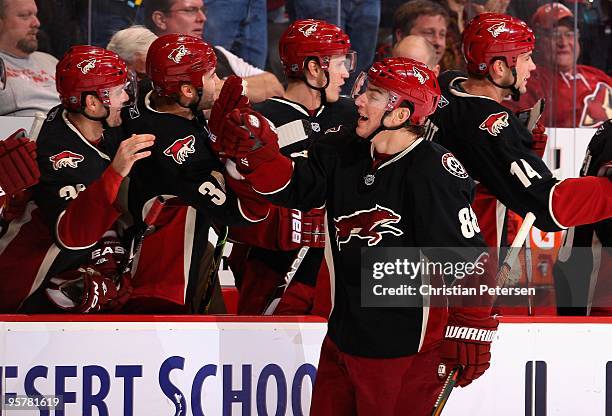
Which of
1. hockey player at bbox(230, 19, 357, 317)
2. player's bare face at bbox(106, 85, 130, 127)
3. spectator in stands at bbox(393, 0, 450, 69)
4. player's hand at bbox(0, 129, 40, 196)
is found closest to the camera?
player's hand at bbox(0, 129, 40, 196)

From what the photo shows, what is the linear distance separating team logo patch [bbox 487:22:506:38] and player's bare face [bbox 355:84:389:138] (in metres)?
0.82

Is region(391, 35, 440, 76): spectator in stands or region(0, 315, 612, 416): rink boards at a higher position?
region(391, 35, 440, 76): spectator in stands

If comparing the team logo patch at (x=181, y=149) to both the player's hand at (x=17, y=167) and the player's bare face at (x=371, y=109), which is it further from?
the player's bare face at (x=371, y=109)

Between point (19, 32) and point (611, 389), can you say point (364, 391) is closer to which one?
point (611, 389)

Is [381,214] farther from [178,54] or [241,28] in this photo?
[241,28]

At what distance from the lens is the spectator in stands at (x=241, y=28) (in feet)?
15.9

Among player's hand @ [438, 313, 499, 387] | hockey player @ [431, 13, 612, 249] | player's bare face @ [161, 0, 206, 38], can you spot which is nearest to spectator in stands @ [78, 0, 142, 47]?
player's bare face @ [161, 0, 206, 38]

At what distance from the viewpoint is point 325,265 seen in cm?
301

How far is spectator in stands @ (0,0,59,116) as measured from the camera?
4.50 m

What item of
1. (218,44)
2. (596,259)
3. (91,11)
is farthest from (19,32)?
(596,259)

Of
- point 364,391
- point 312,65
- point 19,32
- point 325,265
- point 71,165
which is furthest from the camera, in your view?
point 19,32

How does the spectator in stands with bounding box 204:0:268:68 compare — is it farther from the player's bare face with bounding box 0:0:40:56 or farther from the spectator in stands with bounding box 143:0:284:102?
the player's bare face with bounding box 0:0:40:56

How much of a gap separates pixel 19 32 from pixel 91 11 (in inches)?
11.8

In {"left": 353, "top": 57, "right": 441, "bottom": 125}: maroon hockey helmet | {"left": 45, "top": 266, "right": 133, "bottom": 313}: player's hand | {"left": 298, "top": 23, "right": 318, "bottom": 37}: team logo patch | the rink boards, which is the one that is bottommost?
the rink boards
